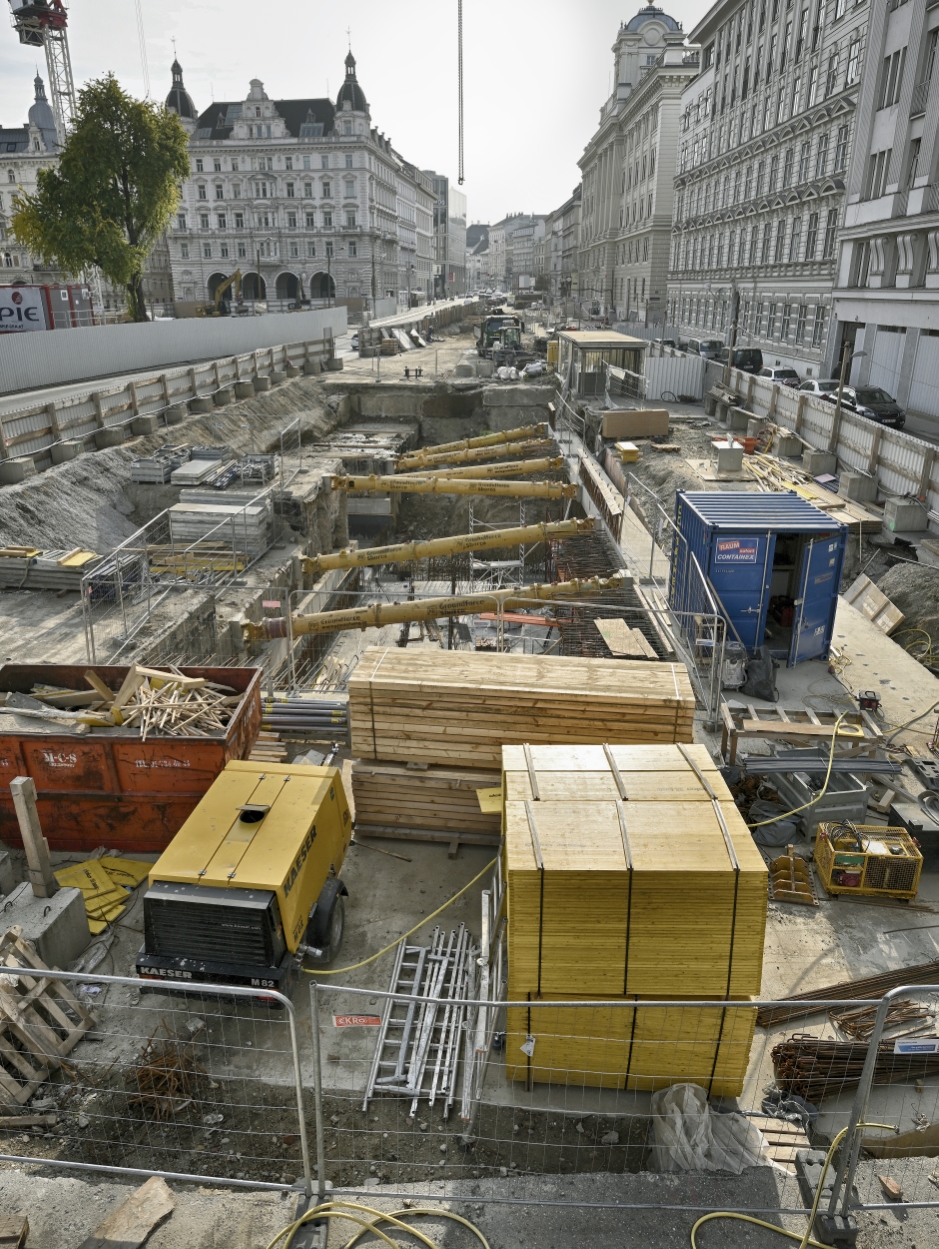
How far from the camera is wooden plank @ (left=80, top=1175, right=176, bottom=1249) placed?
4949mm

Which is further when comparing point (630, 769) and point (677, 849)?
point (630, 769)

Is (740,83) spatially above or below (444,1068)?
above

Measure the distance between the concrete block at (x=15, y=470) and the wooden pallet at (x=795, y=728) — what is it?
19.3 meters

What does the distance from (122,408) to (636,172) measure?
246ft

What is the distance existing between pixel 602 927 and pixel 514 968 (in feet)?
2.74

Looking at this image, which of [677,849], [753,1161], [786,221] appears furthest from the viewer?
[786,221]

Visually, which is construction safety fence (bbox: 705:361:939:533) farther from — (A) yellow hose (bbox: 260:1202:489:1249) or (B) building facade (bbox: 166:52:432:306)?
(B) building facade (bbox: 166:52:432:306)

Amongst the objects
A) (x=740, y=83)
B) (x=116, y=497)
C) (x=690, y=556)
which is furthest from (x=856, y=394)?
(x=740, y=83)

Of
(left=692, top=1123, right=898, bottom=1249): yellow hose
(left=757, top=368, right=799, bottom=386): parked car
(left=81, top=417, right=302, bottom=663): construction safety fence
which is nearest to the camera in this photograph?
(left=692, top=1123, right=898, bottom=1249): yellow hose

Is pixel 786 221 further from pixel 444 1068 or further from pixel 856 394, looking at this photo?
pixel 444 1068

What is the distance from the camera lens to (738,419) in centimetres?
3438

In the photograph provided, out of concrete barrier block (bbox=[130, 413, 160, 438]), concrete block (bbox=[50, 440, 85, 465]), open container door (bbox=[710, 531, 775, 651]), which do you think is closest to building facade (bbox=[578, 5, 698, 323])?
concrete barrier block (bbox=[130, 413, 160, 438])

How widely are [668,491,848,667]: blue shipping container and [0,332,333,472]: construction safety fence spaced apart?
18551mm

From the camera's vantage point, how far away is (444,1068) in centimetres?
727
